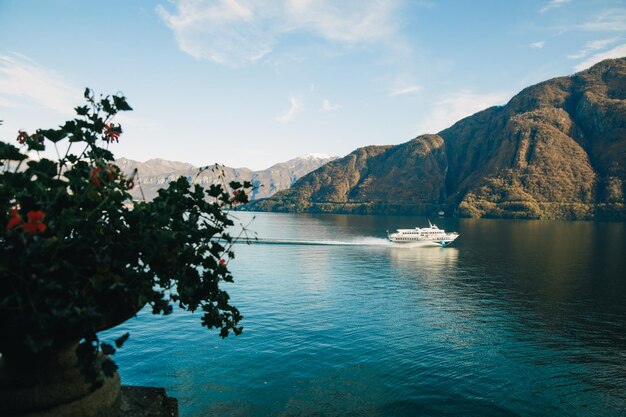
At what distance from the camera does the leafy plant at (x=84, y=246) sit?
5.39 meters

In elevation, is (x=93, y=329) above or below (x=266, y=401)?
above

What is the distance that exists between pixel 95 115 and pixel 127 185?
1625 mm

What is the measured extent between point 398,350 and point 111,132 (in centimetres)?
3241

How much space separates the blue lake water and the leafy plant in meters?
19.7

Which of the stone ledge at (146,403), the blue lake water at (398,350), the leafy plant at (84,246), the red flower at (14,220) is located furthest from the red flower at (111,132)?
the blue lake water at (398,350)

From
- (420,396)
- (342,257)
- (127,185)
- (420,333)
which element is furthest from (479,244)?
(127,185)

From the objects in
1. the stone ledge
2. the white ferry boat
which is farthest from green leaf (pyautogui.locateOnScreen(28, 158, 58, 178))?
the white ferry boat

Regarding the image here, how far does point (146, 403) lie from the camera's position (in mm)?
8930

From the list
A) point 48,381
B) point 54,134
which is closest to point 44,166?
point 54,134

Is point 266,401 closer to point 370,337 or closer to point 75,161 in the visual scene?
point 370,337

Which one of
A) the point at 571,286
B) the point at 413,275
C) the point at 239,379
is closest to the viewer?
the point at 239,379

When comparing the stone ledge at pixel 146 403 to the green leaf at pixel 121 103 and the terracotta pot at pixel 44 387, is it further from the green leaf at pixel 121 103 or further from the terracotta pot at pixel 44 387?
the green leaf at pixel 121 103

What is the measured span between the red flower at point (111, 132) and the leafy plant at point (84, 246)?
0.02 meters

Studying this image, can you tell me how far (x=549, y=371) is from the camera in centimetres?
3058
